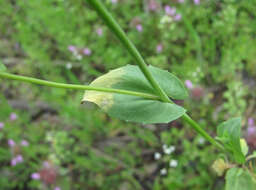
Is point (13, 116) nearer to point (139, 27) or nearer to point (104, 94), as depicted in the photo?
point (139, 27)

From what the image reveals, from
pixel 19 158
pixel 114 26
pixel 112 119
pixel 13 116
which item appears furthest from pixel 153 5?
pixel 114 26

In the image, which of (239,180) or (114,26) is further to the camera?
(239,180)

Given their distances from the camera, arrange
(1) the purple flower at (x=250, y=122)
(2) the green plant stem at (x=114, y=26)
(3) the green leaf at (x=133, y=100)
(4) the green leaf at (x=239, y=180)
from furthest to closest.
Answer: (1) the purple flower at (x=250, y=122)
(4) the green leaf at (x=239, y=180)
(3) the green leaf at (x=133, y=100)
(2) the green plant stem at (x=114, y=26)

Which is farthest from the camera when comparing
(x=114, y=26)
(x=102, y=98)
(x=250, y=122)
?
(x=250, y=122)

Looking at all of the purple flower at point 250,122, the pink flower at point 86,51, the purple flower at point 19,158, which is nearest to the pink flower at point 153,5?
the pink flower at point 86,51

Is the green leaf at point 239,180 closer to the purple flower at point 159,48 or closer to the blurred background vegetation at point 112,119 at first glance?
the blurred background vegetation at point 112,119

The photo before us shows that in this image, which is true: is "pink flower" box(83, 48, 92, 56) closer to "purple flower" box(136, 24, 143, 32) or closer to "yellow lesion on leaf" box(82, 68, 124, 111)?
"purple flower" box(136, 24, 143, 32)

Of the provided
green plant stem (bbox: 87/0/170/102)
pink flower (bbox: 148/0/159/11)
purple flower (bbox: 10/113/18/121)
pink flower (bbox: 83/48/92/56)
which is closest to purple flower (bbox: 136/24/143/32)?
pink flower (bbox: 148/0/159/11)
